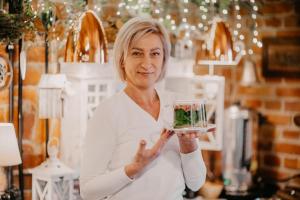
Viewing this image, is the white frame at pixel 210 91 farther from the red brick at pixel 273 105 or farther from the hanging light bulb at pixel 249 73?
the red brick at pixel 273 105

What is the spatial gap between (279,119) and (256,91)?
8.7 inches

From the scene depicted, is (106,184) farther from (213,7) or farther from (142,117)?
(213,7)

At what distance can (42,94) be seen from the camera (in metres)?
2.59

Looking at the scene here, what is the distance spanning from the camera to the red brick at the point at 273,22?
336 centimetres

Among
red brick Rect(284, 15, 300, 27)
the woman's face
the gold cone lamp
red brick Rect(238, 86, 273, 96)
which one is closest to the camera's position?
the woman's face

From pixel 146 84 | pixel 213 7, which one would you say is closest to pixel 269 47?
pixel 213 7

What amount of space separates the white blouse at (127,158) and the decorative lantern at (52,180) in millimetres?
673

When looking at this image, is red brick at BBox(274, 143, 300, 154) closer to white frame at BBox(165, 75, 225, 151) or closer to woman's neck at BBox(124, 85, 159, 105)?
white frame at BBox(165, 75, 225, 151)

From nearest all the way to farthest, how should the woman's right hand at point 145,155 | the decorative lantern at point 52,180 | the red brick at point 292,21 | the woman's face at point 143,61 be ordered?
1. the woman's right hand at point 145,155
2. the woman's face at point 143,61
3. the decorative lantern at point 52,180
4. the red brick at point 292,21

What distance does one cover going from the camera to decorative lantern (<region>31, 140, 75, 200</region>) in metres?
2.53

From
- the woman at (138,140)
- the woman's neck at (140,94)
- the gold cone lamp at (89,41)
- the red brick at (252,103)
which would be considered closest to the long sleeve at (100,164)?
the woman at (138,140)

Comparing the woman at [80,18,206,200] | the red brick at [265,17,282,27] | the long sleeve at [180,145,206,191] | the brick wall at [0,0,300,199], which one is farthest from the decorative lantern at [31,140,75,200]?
the red brick at [265,17,282,27]

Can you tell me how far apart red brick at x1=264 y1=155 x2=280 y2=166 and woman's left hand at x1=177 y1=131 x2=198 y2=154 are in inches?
63.1

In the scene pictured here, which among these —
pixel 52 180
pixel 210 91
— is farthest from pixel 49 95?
pixel 210 91
